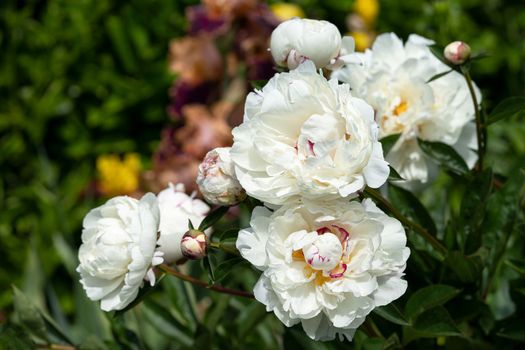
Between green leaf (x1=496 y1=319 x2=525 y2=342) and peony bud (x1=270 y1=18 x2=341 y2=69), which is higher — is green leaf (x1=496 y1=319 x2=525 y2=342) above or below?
below

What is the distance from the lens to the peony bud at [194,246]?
2.51 feet

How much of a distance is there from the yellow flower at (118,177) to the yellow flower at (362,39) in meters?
0.69

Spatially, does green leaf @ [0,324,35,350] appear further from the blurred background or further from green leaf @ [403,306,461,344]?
the blurred background

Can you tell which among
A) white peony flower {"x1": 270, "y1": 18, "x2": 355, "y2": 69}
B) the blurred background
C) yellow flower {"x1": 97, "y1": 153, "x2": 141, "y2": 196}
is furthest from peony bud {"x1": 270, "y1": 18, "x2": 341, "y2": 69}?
yellow flower {"x1": 97, "y1": 153, "x2": 141, "y2": 196}

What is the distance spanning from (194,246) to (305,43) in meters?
0.22

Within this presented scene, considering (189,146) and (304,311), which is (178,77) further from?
(304,311)

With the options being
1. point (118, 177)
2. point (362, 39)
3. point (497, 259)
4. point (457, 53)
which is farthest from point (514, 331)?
point (362, 39)

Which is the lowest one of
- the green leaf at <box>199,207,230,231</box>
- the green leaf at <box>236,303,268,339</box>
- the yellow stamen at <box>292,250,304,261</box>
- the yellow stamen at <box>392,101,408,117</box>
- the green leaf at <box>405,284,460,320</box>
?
the green leaf at <box>236,303,268,339</box>

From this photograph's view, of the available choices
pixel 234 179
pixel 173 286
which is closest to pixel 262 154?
pixel 234 179

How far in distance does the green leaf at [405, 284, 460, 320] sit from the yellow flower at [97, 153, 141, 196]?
1391 mm

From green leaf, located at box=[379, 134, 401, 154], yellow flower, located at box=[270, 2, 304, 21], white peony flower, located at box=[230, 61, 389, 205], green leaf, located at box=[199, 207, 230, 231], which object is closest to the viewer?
white peony flower, located at box=[230, 61, 389, 205]

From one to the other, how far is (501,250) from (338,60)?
309 millimetres

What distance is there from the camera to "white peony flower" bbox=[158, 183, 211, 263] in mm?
843

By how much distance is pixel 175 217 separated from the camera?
0.86 metres
